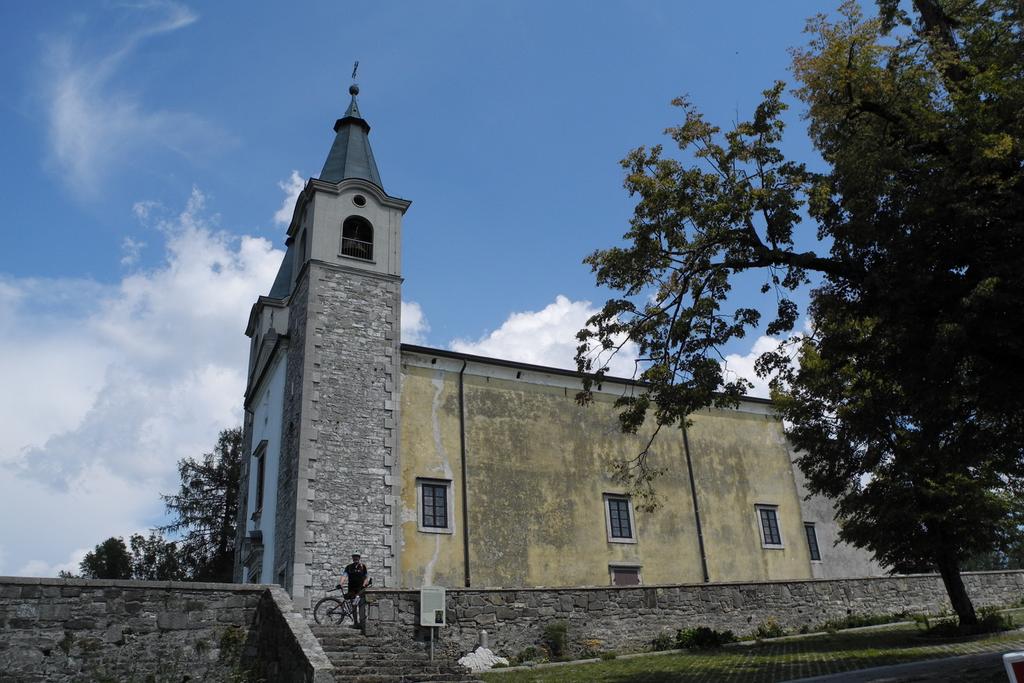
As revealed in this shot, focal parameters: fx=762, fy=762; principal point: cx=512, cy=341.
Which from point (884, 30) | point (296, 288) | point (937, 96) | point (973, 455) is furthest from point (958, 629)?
point (296, 288)

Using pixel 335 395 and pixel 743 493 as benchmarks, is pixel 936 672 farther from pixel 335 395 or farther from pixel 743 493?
pixel 743 493

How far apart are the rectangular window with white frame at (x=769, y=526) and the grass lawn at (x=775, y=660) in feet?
34.3

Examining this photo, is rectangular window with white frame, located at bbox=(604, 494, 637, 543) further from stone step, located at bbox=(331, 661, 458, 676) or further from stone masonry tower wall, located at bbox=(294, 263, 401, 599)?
stone step, located at bbox=(331, 661, 458, 676)

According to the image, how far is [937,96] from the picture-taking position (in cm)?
1273

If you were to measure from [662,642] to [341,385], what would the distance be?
1066cm

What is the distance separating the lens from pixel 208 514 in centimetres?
3697

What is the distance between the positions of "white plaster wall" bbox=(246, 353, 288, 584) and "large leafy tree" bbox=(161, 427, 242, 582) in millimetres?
12204

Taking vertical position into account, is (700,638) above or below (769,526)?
below

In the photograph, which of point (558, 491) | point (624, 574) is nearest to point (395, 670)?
point (558, 491)

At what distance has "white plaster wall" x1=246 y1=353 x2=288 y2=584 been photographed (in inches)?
837

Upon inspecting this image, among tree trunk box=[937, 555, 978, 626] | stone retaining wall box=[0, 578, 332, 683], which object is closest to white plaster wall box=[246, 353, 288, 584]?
stone retaining wall box=[0, 578, 332, 683]

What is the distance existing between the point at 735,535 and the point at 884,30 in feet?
60.3

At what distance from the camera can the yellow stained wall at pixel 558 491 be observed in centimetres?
2188

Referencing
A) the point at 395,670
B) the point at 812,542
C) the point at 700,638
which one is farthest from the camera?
the point at 812,542
